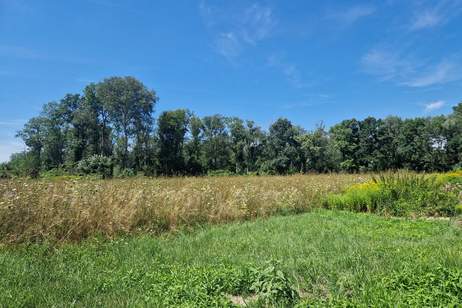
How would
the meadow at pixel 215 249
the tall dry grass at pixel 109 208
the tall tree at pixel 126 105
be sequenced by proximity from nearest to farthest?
the meadow at pixel 215 249 → the tall dry grass at pixel 109 208 → the tall tree at pixel 126 105

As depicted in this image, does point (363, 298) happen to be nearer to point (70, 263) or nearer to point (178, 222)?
point (70, 263)

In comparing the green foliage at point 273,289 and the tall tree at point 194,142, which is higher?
the tall tree at point 194,142

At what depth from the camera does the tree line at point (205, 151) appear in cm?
5066

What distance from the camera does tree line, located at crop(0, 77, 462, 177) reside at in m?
50.7

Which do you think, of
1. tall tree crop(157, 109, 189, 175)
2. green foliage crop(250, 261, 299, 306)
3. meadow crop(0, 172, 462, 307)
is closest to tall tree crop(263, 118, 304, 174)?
tall tree crop(157, 109, 189, 175)

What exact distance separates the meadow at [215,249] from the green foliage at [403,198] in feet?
0.12

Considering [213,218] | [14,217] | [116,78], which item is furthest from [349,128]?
[14,217]

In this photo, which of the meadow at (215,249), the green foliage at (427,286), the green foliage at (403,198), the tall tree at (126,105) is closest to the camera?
the green foliage at (427,286)

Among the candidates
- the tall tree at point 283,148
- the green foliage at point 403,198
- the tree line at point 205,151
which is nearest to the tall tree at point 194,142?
the tree line at point 205,151

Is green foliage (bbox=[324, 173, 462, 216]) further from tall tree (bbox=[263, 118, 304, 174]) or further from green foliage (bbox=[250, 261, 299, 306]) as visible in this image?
tall tree (bbox=[263, 118, 304, 174])

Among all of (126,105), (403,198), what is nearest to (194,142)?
(126,105)

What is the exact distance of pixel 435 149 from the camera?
2018 inches

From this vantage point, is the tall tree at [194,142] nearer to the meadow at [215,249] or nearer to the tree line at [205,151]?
the tree line at [205,151]

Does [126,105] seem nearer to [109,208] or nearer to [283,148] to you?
[283,148]
